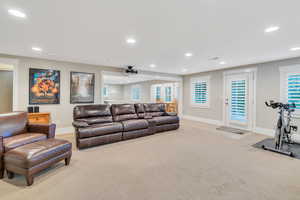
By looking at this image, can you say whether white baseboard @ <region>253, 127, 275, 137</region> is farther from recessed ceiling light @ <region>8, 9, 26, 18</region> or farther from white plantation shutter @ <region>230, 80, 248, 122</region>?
recessed ceiling light @ <region>8, 9, 26, 18</region>

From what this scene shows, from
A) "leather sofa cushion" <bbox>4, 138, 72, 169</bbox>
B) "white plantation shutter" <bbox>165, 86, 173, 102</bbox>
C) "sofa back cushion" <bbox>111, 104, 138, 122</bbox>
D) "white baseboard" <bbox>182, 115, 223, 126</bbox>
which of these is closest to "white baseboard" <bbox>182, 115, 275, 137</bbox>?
"white baseboard" <bbox>182, 115, 223, 126</bbox>

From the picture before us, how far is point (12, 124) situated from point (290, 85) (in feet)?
22.2

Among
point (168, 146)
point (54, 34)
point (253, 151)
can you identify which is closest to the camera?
point (54, 34)

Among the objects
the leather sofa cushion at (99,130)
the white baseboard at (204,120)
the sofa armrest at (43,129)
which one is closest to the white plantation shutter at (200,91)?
the white baseboard at (204,120)

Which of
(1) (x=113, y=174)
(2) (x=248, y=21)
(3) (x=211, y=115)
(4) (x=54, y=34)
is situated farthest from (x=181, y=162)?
(3) (x=211, y=115)

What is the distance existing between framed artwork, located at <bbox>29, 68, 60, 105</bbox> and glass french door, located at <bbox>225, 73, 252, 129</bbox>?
6.14 meters

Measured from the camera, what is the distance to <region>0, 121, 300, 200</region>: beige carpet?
1790mm

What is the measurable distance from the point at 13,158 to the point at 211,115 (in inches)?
247

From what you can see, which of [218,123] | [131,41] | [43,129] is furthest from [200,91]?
[43,129]

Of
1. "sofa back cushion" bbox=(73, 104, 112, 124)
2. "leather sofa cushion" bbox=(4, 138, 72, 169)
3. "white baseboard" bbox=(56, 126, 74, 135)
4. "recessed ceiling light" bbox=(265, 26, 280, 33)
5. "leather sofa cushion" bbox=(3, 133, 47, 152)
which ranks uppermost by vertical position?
"recessed ceiling light" bbox=(265, 26, 280, 33)

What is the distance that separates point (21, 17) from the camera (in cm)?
204

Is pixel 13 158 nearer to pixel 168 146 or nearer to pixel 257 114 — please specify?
pixel 168 146

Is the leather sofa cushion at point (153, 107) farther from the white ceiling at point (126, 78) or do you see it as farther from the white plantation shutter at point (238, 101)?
the white plantation shutter at point (238, 101)

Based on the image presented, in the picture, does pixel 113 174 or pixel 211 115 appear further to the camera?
pixel 211 115
